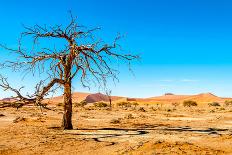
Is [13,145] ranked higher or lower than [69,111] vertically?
lower

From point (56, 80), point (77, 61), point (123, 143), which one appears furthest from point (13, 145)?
point (77, 61)

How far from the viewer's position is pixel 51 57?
16453 mm

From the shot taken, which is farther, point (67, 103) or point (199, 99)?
point (199, 99)

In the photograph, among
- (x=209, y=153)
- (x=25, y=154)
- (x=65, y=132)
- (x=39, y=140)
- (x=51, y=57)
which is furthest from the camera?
(x=51, y=57)

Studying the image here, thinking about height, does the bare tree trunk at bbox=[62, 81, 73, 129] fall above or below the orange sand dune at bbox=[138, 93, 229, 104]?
below

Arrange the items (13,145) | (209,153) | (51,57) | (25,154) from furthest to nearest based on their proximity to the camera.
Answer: (51,57)
(13,145)
(25,154)
(209,153)

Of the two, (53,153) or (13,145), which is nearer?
(53,153)

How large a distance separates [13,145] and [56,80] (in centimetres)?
466

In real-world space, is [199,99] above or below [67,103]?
above

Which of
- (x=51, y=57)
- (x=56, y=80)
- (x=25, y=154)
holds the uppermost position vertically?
(x=51, y=57)

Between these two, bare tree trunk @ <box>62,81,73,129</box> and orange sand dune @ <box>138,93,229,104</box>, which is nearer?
bare tree trunk @ <box>62,81,73,129</box>

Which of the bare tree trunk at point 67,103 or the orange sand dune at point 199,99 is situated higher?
the orange sand dune at point 199,99

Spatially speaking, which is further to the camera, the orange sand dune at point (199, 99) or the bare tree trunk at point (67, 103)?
the orange sand dune at point (199, 99)

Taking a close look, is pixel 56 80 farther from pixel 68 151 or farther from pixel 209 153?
pixel 209 153
